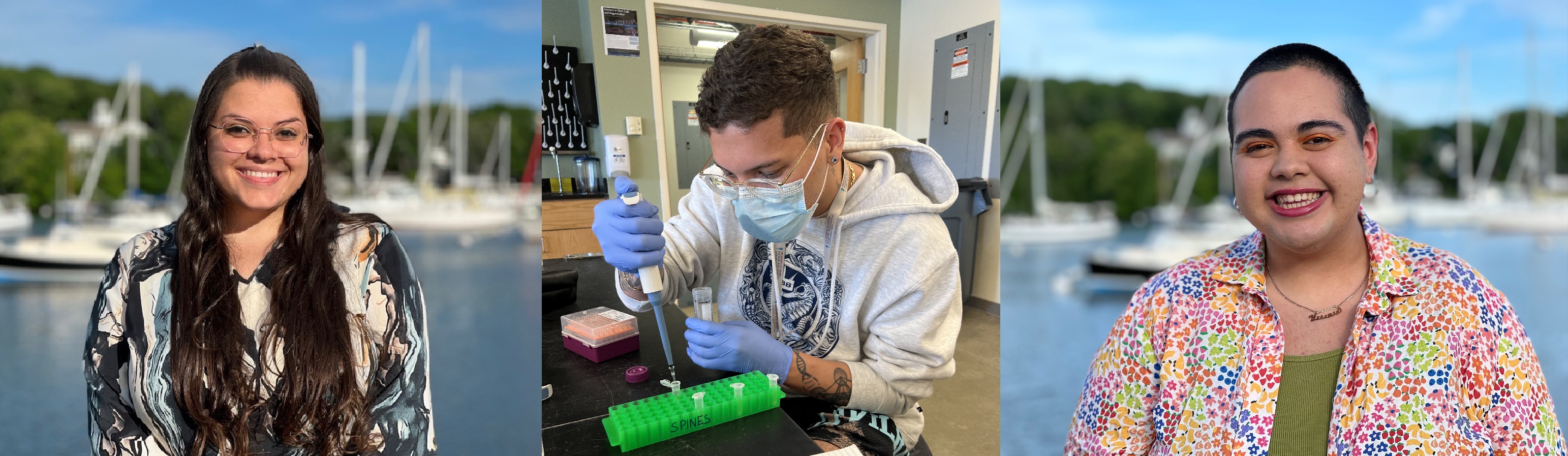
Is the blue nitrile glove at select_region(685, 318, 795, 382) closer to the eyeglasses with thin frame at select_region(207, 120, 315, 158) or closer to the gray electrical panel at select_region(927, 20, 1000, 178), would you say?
the gray electrical panel at select_region(927, 20, 1000, 178)

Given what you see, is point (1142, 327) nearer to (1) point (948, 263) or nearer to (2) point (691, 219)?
(1) point (948, 263)

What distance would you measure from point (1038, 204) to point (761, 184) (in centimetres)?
67

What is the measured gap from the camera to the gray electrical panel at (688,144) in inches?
34.1

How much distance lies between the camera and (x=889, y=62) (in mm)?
929

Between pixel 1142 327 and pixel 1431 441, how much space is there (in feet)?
1.40

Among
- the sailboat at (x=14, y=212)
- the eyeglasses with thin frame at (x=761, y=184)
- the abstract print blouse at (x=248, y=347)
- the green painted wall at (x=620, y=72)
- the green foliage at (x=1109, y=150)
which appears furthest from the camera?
the sailboat at (x=14, y=212)

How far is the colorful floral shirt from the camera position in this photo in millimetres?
993

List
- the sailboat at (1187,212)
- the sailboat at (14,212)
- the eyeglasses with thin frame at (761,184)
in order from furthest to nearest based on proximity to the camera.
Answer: the sailboat at (14,212), the sailboat at (1187,212), the eyeglasses with thin frame at (761,184)

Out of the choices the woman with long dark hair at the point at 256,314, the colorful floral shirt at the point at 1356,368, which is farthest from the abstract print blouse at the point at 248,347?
the colorful floral shirt at the point at 1356,368

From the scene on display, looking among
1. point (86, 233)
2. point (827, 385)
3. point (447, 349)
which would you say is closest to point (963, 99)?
point (827, 385)

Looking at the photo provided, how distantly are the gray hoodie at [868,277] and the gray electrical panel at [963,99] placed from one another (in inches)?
1.8

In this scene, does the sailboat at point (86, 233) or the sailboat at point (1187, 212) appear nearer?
the sailboat at point (1187, 212)

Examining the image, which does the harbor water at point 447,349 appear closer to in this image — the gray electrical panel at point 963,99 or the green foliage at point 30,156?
the green foliage at point 30,156

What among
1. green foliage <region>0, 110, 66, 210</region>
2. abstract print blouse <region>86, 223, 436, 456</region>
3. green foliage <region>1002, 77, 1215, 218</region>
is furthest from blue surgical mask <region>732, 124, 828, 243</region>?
green foliage <region>0, 110, 66, 210</region>
